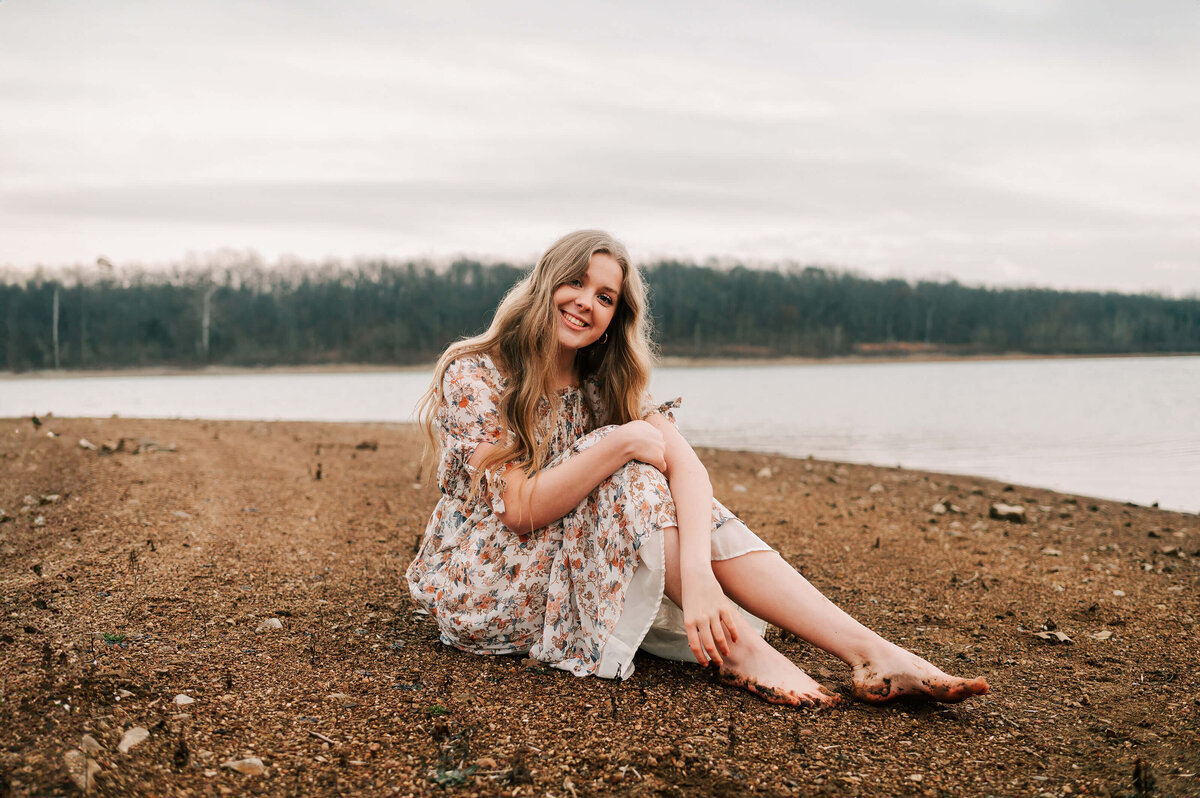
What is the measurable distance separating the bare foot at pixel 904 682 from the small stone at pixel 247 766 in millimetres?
1720

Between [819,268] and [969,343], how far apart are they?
15.5m

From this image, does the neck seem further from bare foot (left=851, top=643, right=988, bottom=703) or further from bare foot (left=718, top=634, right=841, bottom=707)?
bare foot (left=851, top=643, right=988, bottom=703)

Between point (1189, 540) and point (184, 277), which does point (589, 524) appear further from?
point (184, 277)

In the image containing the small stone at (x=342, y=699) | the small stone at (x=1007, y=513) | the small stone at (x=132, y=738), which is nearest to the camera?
the small stone at (x=132, y=738)

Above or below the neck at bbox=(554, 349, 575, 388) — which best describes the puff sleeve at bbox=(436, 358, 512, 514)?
below

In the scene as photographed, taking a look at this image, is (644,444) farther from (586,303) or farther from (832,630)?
(832,630)

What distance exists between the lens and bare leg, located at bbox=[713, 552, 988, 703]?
2400mm

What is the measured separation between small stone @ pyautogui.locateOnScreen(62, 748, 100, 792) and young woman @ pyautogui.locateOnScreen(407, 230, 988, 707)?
3.93 feet

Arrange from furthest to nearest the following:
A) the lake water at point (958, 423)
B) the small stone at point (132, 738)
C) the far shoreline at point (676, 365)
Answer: the far shoreline at point (676, 365) < the lake water at point (958, 423) < the small stone at point (132, 738)

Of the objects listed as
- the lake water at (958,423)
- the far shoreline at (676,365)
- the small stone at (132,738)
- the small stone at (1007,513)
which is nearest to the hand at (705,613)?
the small stone at (132,738)

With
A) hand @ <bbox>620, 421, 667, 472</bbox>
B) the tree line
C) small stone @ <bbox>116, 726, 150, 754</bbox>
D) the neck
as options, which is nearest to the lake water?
the neck

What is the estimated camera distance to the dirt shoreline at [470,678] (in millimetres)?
1979

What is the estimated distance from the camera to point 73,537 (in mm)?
4086

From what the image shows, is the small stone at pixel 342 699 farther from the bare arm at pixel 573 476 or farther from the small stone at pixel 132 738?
the bare arm at pixel 573 476
